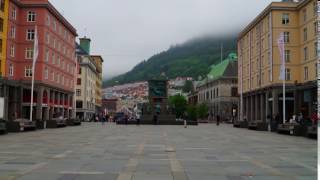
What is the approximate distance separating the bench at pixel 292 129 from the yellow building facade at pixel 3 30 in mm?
42543

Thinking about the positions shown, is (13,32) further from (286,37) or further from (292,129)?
(292,129)

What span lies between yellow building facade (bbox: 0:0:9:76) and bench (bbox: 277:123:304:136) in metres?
42.5

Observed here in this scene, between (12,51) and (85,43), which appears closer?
(12,51)

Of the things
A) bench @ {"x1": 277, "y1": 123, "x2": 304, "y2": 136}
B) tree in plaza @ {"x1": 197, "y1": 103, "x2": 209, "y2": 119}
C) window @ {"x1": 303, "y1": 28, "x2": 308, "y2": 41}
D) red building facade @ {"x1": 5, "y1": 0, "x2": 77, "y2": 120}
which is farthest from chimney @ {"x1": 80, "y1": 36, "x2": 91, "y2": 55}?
bench @ {"x1": 277, "y1": 123, "x2": 304, "y2": 136}

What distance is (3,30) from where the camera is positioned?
6825 cm

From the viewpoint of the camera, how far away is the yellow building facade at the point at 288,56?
2827 inches

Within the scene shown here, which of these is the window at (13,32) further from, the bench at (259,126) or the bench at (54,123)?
the bench at (259,126)

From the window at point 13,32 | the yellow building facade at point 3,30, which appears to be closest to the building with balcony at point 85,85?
the window at point 13,32

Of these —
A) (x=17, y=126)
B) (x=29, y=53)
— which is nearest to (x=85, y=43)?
(x=29, y=53)

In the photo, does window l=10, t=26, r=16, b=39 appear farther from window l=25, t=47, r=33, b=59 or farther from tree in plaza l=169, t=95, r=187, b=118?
tree in plaza l=169, t=95, r=187, b=118

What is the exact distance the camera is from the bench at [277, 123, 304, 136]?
128 feet

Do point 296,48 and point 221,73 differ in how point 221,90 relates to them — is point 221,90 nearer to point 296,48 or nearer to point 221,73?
point 221,73

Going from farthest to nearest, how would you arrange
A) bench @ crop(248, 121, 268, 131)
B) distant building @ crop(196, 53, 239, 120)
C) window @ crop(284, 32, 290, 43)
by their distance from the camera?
distant building @ crop(196, 53, 239, 120)
window @ crop(284, 32, 290, 43)
bench @ crop(248, 121, 268, 131)

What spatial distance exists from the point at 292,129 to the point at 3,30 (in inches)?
1799
